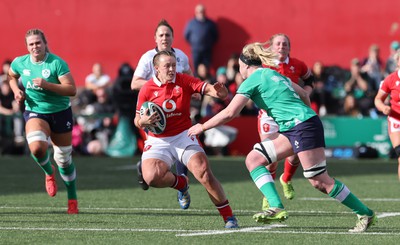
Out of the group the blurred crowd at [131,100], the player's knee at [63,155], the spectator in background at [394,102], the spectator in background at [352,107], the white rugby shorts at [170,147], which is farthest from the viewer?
the spectator in background at [352,107]

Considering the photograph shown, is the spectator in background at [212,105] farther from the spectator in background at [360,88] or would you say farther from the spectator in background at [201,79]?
the spectator in background at [360,88]

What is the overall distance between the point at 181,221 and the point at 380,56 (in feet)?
59.0

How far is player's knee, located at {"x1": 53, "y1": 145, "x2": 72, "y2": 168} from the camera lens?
12960 mm

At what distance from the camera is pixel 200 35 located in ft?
93.5

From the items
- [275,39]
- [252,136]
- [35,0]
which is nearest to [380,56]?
[252,136]

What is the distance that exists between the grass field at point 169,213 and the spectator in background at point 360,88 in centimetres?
560

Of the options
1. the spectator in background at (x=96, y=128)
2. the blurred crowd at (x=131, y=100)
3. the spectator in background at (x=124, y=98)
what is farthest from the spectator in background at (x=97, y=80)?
the spectator in background at (x=124, y=98)

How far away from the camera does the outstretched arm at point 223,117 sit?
10.1 meters

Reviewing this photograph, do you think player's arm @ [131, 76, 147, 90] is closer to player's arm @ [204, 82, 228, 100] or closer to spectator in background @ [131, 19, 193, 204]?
spectator in background @ [131, 19, 193, 204]

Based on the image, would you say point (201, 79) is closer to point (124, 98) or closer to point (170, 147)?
point (124, 98)

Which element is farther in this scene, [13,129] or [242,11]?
[242,11]

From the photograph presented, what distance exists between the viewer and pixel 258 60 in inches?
422

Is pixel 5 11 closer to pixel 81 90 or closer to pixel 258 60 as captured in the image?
pixel 81 90

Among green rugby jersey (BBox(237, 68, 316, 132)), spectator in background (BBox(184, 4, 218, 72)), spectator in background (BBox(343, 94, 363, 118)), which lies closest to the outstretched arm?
green rugby jersey (BBox(237, 68, 316, 132))
